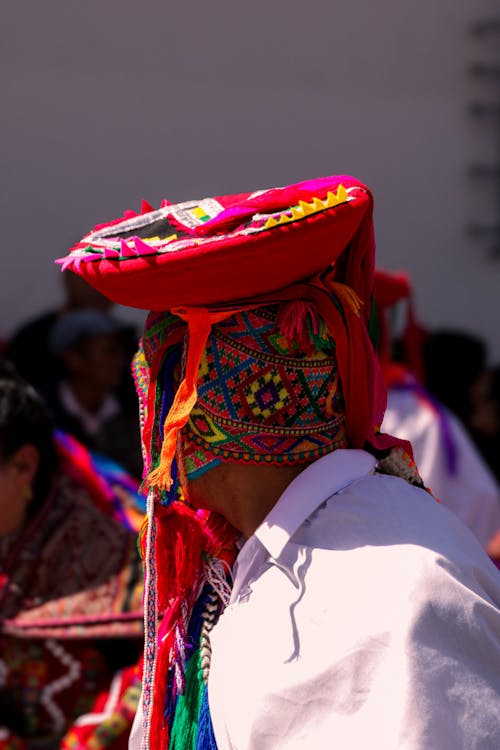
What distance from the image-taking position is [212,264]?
1.71m

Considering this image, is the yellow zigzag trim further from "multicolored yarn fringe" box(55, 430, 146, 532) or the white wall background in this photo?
the white wall background

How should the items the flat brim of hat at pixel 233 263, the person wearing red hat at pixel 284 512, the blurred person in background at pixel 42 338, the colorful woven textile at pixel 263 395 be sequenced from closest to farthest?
the person wearing red hat at pixel 284 512 → the flat brim of hat at pixel 233 263 → the colorful woven textile at pixel 263 395 → the blurred person in background at pixel 42 338

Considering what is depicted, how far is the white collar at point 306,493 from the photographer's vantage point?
1.79 m

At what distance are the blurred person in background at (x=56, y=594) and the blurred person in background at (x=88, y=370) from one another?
204 centimetres

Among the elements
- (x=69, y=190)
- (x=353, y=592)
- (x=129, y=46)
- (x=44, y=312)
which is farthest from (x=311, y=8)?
(x=353, y=592)

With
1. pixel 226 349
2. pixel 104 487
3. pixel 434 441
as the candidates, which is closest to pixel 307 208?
pixel 226 349

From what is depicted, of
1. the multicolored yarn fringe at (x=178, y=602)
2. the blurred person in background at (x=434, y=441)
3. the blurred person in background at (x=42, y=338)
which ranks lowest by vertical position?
the blurred person in background at (x=434, y=441)

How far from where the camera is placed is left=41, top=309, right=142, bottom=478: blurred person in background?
521 cm

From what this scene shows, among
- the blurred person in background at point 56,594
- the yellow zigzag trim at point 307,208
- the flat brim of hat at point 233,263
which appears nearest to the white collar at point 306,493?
the flat brim of hat at point 233,263

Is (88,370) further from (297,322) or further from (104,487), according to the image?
(297,322)

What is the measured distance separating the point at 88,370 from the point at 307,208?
3.67m

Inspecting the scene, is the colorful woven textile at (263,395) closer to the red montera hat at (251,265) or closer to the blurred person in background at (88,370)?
the red montera hat at (251,265)

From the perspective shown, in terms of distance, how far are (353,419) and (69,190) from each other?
15.2ft

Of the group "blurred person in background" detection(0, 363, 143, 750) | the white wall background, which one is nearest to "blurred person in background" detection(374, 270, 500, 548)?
"blurred person in background" detection(0, 363, 143, 750)
